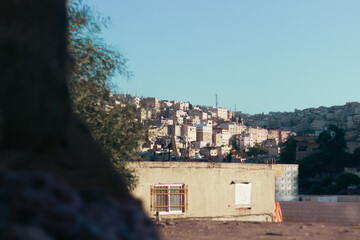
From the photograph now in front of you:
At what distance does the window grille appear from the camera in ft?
81.4

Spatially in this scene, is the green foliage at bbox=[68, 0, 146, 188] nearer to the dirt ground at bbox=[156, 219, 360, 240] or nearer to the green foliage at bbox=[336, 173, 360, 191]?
the dirt ground at bbox=[156, 219, 360, 240]

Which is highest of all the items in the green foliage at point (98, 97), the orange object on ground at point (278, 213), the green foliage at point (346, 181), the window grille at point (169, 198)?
the green foliage at point (98, 97)

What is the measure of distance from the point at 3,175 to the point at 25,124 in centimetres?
28

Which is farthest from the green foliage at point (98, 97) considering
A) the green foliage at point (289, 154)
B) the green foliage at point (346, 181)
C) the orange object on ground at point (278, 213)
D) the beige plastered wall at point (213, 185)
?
the green foliage at point (289, 154)

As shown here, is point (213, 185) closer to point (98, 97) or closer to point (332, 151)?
point (98, 97)

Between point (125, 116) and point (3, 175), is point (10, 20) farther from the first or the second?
point (125, 116)

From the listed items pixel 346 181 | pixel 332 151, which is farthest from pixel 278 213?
pixel 332 151

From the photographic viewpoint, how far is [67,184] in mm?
1992

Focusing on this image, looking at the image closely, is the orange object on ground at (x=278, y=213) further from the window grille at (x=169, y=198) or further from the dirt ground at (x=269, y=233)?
the dirt ground at (x=269, y=233)

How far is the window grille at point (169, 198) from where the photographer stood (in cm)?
2480

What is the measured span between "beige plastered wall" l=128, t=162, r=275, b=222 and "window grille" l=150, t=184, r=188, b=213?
23 cm

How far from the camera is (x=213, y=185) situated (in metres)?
27.5

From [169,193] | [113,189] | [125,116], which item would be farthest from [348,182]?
[113,189]

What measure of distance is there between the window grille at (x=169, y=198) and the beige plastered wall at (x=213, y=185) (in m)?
0.23
